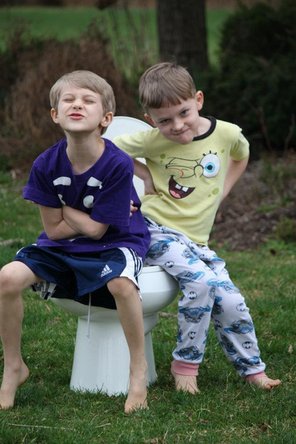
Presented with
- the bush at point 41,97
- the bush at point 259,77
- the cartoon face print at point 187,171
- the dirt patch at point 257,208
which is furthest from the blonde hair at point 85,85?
the bush at point 41,97

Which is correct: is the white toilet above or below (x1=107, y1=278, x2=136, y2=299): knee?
below

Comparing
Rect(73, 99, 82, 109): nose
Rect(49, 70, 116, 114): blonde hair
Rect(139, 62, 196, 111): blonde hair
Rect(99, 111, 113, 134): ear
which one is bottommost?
Rect(99, 111, 113, 134): ear

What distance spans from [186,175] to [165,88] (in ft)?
1.40

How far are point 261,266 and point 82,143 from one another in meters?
2.85

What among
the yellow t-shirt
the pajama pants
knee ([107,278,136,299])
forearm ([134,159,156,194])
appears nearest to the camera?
knee ([107,278,136,299])

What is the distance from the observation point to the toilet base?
430 centimetres

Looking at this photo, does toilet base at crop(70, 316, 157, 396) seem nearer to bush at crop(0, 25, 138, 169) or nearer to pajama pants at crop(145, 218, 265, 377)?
pajama pants at crop(145, 218, 265, 377)

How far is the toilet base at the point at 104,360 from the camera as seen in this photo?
4301 mm

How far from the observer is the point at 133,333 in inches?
157

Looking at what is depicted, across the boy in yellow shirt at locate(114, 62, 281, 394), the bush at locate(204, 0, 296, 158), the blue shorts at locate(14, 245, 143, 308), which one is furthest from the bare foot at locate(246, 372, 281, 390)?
the bush at locate(204, 0, 296, 158)

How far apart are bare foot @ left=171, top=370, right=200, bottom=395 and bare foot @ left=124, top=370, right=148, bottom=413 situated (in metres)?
0.28

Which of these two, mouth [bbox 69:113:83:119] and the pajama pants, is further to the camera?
the pajama pants

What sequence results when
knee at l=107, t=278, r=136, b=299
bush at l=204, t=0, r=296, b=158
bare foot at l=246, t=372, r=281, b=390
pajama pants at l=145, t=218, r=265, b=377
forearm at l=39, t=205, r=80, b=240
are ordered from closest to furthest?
knee at l=107, t=278, r=136, b=299 < forearm at l=39, t=205, r=80, b=240 < pajama pants at l=145, t=218, r=265, b=377 < bare foot at l=246, t=372, r=281, b=390 < bush at l=204, t=0, r=296, b=158

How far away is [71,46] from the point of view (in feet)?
31.9
